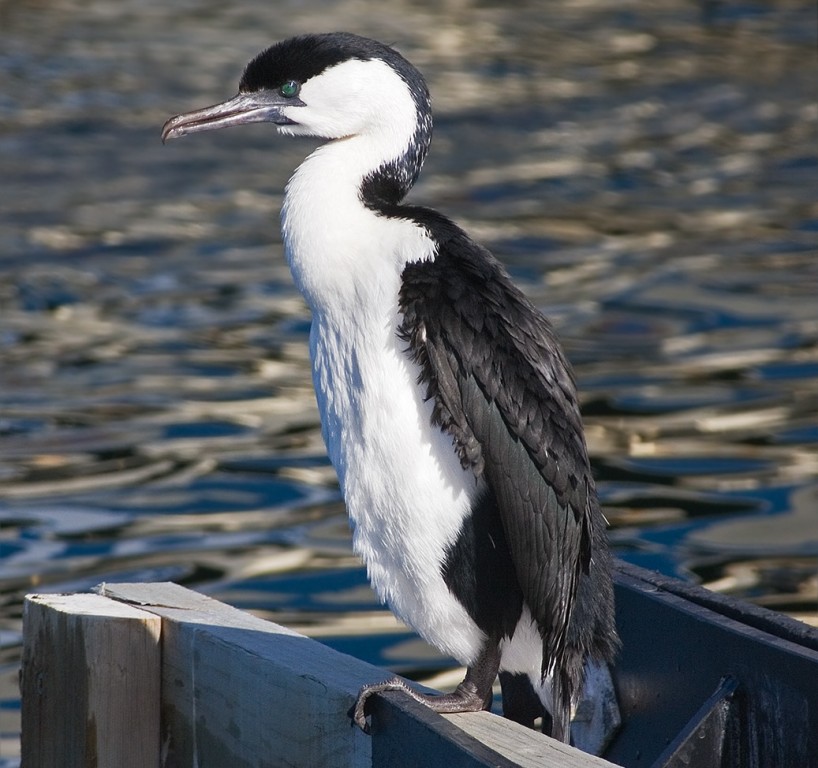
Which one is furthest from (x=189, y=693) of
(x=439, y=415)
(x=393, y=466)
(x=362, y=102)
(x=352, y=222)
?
(x=362, y=102)

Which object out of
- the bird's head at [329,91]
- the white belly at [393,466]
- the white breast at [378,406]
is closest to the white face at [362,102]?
the bird's head at [329,91]

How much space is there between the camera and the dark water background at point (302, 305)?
6.06 m

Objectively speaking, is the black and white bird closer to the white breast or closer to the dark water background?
the white breast

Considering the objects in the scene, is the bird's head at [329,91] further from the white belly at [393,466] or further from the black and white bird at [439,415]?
the white belly at [393,466]

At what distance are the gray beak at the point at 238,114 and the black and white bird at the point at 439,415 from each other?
0.16m

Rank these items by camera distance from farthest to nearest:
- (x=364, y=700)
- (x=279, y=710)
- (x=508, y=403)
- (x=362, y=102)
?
(x=362, y=102), (x=508, y=403), (x=279, y=710), (x=364, y=700)

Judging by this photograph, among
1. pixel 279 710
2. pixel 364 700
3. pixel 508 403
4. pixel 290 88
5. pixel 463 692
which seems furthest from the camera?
pixel 290 88

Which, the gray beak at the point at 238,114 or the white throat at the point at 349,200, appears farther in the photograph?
the gray beak at the point at 238,114

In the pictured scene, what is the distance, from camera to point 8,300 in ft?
29.4

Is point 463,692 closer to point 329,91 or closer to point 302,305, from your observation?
point 329,91

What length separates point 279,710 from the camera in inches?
124

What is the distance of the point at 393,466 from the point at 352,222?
1.66 ft

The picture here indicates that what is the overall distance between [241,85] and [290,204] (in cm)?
46

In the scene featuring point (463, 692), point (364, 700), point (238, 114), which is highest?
point (238, 114)
